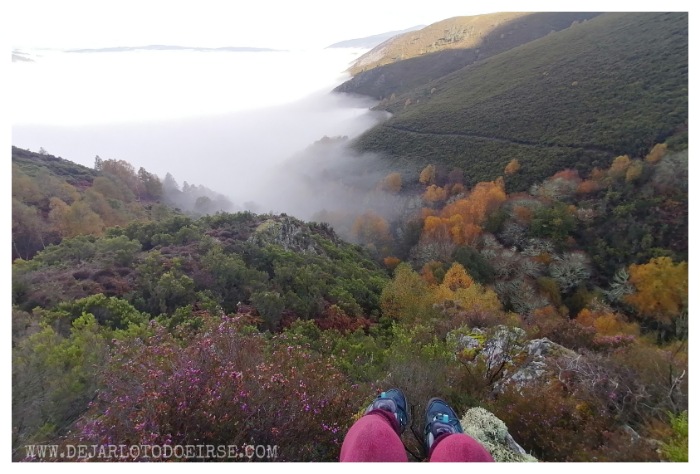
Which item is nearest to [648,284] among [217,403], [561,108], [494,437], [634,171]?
[634,171]

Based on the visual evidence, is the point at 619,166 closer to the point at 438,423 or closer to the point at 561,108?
the point at 561,108

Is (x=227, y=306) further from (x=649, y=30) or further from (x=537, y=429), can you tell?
(x=649, y=30)

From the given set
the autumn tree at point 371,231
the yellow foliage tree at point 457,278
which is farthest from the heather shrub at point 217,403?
the autumn tree at point 371,231

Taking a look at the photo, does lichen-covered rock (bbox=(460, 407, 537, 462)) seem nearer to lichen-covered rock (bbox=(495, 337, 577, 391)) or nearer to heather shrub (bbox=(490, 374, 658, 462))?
heather shrub (bbox=(490, 374, 658, 462))

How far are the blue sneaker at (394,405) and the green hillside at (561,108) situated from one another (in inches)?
1163

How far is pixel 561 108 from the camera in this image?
3762 cm

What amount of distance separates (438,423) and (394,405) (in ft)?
1.30

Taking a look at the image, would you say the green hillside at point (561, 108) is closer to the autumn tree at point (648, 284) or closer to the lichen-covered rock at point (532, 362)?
the autumn tree at point (648, 284)

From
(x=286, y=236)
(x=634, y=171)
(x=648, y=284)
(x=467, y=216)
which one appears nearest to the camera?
(x=648, y=284)

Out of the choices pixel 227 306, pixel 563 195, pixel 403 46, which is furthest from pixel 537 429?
pixel 403 46

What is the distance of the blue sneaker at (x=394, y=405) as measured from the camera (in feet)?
9.85

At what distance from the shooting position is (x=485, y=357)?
17.3ft

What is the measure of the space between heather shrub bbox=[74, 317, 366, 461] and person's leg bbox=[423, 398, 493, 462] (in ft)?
2.28

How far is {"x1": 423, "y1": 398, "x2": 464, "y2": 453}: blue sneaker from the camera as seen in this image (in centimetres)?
288
